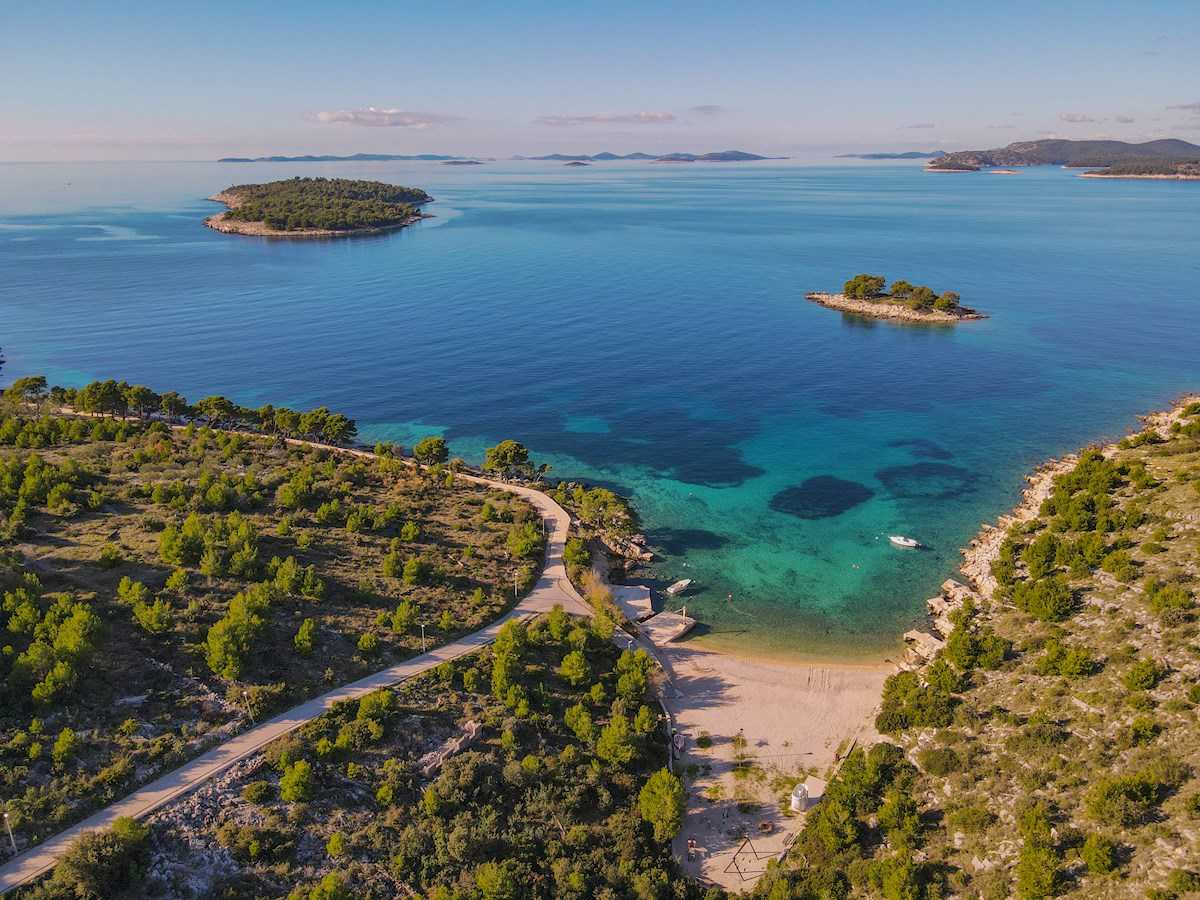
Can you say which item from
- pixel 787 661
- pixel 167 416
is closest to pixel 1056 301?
pixel 787 661

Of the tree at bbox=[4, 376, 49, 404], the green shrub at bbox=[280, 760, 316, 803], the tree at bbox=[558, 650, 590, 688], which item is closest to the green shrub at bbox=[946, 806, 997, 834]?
the tree at bbox=[558, 650, 590, 688]

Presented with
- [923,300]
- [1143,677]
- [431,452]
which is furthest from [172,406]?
[923,300]

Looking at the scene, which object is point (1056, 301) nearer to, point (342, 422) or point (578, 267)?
point (578, 267)

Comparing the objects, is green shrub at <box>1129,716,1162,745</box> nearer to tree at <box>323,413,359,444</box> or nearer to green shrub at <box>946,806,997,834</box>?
green shrub at <box>946,806,997,834</box>

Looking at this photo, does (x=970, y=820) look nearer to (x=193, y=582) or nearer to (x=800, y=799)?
(x=800, y=799)

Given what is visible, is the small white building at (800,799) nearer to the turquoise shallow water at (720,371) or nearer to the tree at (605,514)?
the turquoise shallow water at (720,371)

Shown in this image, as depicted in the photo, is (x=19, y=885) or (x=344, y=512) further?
(x=344, y=512)

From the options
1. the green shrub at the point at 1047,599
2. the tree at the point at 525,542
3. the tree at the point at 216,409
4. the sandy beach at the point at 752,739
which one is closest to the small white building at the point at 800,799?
the sandy beach at the point at 752,739
